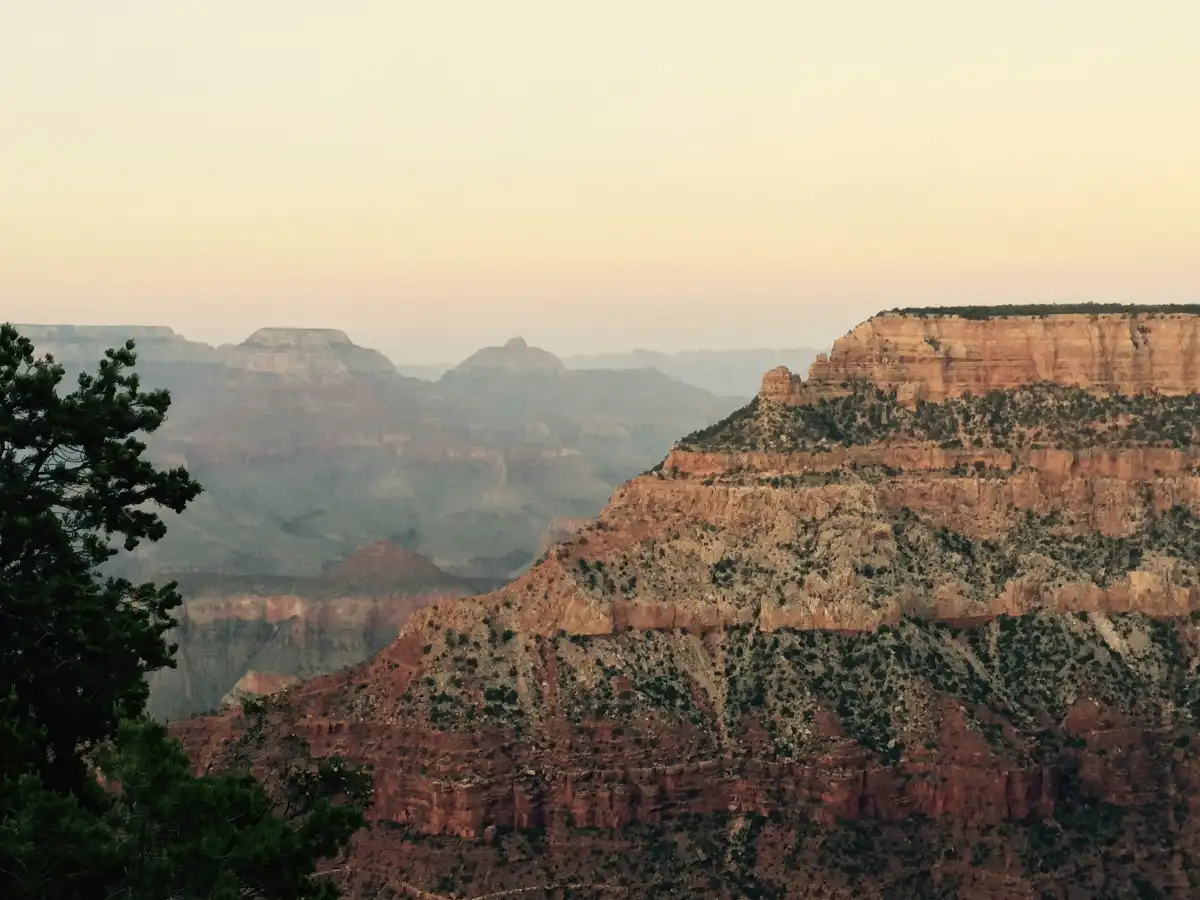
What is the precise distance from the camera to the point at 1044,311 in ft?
390

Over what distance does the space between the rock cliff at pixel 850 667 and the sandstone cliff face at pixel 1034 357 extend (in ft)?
0.65

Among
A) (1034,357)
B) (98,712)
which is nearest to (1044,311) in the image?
(1034,357)

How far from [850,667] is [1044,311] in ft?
113

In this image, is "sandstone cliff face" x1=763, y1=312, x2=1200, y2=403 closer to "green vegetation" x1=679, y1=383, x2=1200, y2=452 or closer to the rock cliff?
the rock cliff

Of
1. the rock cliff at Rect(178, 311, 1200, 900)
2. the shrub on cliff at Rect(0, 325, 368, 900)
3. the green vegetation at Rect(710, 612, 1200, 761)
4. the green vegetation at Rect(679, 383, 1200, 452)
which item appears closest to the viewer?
the shrub on cliff at Rect(0, 325, 368, 900)

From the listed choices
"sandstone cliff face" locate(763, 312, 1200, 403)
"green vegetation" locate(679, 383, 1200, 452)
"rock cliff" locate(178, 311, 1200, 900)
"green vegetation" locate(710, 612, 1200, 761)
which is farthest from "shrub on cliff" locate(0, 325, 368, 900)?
"sandstone cliff face" locate(763, 312, 1200, 403)

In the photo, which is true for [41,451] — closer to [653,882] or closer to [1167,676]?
[653,882]

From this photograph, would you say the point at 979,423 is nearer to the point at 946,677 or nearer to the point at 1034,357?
the point at 1034,357

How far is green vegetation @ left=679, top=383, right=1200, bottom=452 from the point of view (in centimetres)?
10962

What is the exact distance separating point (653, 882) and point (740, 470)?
29789 mm

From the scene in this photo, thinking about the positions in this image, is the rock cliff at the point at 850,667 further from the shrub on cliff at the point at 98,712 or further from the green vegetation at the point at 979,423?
the shrub on cliff at the point at 98,712

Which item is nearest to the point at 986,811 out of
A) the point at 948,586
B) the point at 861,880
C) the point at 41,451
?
the point at 861,880

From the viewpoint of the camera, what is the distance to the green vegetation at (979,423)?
10962cm

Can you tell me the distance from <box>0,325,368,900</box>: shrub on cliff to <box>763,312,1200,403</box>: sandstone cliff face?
7772 cm
